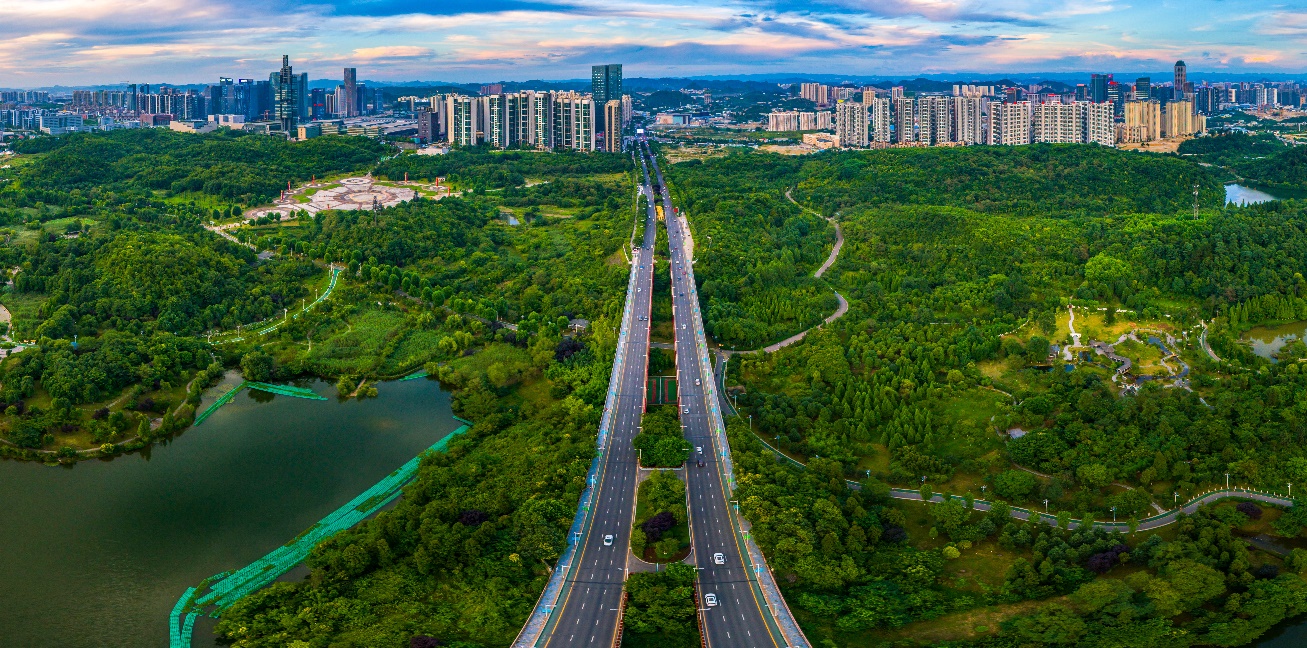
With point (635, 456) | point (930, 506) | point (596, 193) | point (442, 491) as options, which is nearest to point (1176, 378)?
point (930, 506)

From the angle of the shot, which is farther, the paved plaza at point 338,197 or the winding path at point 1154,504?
the paved plaza at point 338,197

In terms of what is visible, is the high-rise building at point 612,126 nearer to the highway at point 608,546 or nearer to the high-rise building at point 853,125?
the high-rise building at point 853,125

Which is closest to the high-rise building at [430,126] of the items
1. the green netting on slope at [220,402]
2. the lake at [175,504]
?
the green netting on slope at [220,402]

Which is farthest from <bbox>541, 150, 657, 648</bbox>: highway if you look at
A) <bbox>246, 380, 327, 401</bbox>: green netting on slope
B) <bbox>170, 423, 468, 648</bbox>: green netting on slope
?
<bbox>246, 380, 327, 401</bbox>: green netting on slope

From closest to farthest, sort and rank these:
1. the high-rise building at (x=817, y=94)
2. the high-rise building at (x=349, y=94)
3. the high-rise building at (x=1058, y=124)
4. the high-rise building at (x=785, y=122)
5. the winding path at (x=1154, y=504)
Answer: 1. the winding path at (x=1154, y=504)
2. the high-rise building at (x=1058, y=124)
3. the high-rise building at (x=785, y=122)
4. the high-rise building at (x=349, y=94)
5. the high-rise building at (x=817, y=94)

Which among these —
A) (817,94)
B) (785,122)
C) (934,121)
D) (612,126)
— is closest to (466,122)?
(612,126)

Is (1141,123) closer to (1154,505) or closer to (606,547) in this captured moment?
(1154,505)
